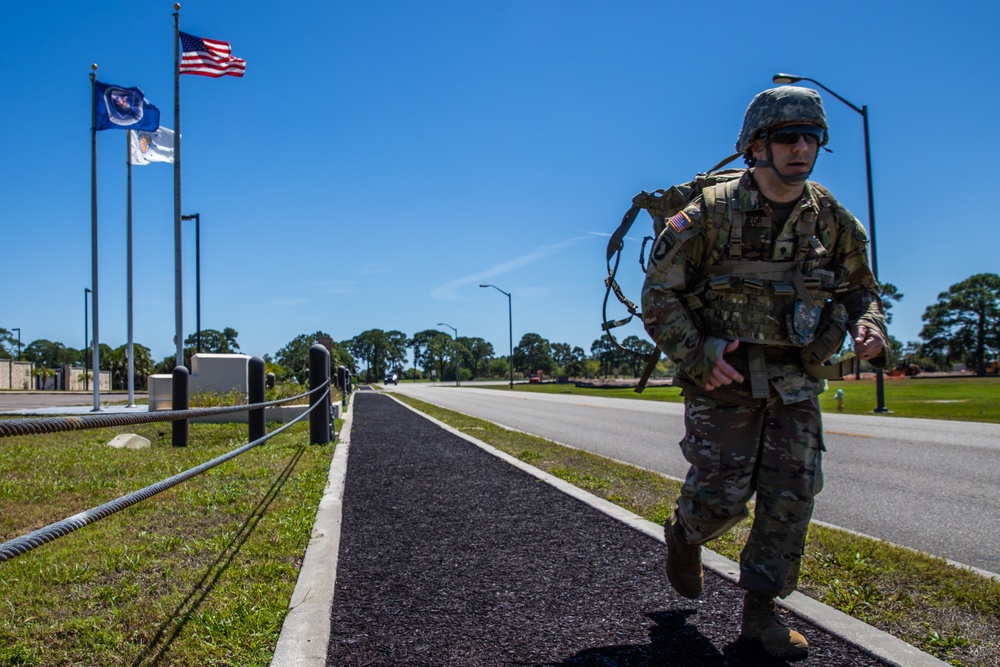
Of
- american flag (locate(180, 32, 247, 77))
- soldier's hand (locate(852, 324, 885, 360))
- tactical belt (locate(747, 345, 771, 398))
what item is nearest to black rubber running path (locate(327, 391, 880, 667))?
tactical belt (locate(747, 345, 771, 398))

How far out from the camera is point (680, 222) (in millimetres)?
2826

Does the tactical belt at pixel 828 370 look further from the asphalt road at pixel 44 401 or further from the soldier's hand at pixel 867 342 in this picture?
the asphalt road at pixel 44 401

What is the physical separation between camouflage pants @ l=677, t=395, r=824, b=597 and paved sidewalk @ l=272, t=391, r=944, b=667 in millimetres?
339

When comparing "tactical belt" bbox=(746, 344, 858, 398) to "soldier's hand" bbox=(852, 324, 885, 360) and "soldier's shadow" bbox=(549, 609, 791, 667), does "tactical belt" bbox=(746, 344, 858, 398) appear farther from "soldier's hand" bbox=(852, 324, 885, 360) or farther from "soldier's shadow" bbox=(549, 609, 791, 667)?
"soldier's shadow" bbox=(549, 609, 791, 667)

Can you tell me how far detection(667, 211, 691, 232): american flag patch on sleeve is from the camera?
2.81 meters

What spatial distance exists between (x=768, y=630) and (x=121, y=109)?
19.6 meters

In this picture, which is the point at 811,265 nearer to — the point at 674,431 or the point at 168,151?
the point at 674,431

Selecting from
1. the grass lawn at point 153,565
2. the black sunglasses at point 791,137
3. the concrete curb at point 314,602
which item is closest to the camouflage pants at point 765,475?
the black sunglasses at point 791,137

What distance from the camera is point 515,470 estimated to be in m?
7.27

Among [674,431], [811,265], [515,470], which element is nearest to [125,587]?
[811,265]

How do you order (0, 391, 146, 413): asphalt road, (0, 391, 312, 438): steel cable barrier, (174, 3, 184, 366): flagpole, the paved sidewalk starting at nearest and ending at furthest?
(0, 391, 312, 438): steel cable barrier, the paved sidewalk, (174, 3, 184, 366): flagpole, (0, 391, 146, 413): asphalt road

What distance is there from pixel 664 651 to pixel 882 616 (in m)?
1.03

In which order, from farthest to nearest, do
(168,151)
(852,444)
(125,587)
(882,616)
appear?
(168,151) < (852,444) < (125,587) < (882,616)

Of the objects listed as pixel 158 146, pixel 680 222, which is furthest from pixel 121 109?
pixel 680 222
